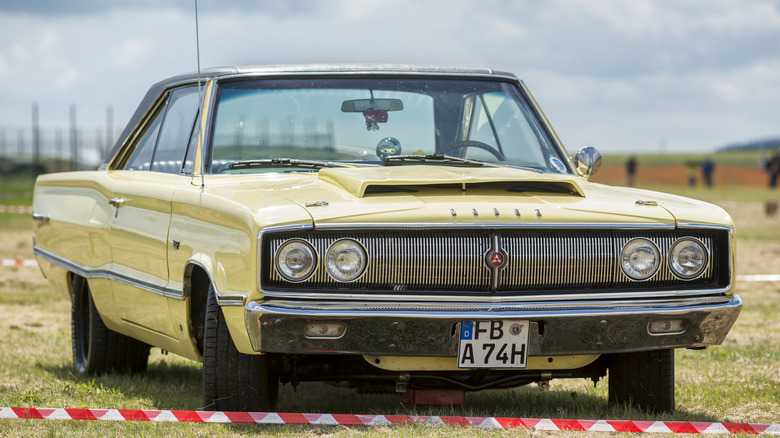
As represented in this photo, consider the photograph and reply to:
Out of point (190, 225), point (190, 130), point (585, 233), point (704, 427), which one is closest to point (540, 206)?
point (585, 233)

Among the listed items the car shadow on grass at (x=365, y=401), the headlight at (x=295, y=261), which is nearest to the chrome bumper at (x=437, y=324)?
the headlight at (x=295, y=261)

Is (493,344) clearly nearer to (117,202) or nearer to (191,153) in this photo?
(191,153)

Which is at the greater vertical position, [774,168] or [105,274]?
[105,274]

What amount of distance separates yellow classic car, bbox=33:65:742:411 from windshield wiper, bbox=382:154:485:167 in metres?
0.01

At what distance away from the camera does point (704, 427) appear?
4.86 m

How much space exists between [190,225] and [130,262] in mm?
873

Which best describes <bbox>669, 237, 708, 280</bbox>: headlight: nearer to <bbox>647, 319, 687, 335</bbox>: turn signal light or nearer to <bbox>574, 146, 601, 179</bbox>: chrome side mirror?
<bbox>647, 319, 687, 335</bbox>: turn signal light

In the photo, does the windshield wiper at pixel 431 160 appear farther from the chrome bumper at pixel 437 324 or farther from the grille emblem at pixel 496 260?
the chrome bumper at pixel 437 324

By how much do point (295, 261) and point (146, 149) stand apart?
8.27ft

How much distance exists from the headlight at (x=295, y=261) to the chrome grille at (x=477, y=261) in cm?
2

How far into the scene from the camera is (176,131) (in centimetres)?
635

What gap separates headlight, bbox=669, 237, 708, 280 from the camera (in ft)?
16.0

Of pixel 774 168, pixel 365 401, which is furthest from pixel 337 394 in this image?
pixel 774 168

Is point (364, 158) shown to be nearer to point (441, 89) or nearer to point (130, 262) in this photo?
point (441, 89)
